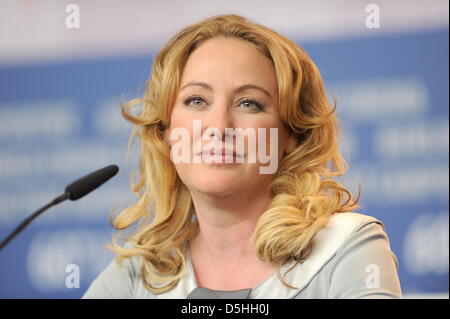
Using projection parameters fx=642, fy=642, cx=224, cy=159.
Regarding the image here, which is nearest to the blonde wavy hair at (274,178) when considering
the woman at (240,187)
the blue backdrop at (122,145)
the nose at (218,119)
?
the woman at (240,187)

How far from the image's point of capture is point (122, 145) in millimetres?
2154

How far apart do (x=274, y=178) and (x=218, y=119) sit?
0.76ft

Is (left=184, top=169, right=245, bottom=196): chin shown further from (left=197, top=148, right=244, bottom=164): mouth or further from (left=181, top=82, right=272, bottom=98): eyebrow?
(left=181, top=82, right=272, bottom=98): eyebrow

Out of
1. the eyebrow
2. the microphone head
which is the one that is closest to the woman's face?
the eyebrow

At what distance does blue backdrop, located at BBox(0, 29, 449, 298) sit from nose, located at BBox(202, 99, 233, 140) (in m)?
0.64

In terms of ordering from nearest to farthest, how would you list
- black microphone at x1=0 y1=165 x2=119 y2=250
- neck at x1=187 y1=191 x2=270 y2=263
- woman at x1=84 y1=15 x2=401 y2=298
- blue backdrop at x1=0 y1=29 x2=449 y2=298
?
black microphone at x1=0 y1=165 x2=119 y2=250 → woman at x1=84 y1=15 x2=401 y2=298 → neck at x1=187 y1=191 x2=270 y2=263 → blue backdrop at x1=0 y1=29 x2=449 y2=298

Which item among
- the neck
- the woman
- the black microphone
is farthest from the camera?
the neck

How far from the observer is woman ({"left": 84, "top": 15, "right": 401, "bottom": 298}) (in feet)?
4.48

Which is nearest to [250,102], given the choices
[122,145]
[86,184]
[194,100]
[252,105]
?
[252,105]

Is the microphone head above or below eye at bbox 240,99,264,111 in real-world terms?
below

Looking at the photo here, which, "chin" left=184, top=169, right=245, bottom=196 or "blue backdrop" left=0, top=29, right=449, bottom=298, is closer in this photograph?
"chin" left=184, top=169, right=245, bottom=196

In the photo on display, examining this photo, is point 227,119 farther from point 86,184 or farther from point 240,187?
point 86,184
